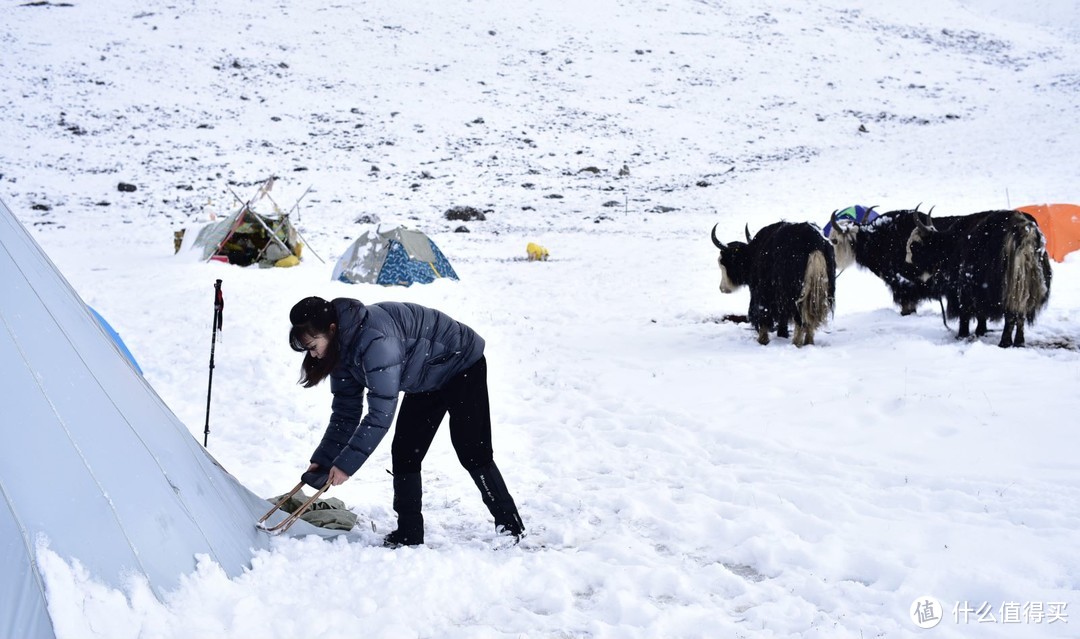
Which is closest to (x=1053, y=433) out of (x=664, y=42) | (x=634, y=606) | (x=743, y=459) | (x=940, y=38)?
(x=743, y=459)

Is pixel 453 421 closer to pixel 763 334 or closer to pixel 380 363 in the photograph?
pixel 380 363

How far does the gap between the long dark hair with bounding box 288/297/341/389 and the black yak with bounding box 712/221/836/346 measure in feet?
20.8

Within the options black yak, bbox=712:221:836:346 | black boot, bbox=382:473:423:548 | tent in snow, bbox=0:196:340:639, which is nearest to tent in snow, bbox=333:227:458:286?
black yak, bbox=712:221:836:346

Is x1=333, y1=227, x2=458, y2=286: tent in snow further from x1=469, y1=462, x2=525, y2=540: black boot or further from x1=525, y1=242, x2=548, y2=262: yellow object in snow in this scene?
x1=469, y1=462, x2=525, y2=540: black boot

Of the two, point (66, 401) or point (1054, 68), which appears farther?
point (1054, 68)

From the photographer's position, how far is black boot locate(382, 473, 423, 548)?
159 inches

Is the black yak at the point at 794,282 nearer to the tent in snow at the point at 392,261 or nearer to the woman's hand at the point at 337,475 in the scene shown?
the woman's hand at the point at 337,475

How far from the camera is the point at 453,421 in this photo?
159 inches

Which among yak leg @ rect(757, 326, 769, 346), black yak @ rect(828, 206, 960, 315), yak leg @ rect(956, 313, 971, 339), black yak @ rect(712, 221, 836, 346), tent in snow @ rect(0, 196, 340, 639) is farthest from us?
black yak @ rect(828, 206, 960, 315)

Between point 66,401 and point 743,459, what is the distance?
4136 millimetres

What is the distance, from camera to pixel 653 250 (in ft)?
60.1

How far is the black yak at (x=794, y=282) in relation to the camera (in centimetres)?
848

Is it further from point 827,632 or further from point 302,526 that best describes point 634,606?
point 302,526

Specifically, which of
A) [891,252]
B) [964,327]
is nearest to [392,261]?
[891,252]
